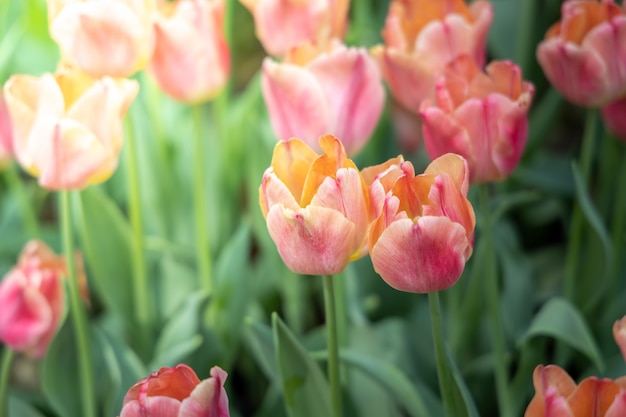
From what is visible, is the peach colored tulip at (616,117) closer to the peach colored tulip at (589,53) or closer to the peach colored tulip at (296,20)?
the peach colored tulip at (589,53)

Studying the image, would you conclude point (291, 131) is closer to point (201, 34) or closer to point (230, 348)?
point (201, 34)

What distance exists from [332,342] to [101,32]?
28 cm

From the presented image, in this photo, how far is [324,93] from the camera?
65 cm

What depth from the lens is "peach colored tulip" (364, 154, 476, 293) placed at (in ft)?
1.58

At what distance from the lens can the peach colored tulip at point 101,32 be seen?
2.15 feet

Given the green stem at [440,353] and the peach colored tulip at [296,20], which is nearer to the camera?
the green stem at [440,353]

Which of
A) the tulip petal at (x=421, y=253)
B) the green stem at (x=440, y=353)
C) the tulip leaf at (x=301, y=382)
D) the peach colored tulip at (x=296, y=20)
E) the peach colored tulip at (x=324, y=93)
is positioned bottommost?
the tulip leaf at (x=301, y=382)

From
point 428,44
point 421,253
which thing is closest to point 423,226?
point 421,253

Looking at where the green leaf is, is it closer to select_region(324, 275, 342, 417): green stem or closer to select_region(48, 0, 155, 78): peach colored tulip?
select_region(324, 275, 342, 417): green stem

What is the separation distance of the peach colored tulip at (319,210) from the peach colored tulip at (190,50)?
0.25 metres

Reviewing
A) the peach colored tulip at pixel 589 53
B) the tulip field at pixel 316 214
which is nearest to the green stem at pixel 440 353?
the tulip field at pixel 316 214

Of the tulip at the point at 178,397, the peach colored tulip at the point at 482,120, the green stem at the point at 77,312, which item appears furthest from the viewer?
the green stem at the point at 77,312

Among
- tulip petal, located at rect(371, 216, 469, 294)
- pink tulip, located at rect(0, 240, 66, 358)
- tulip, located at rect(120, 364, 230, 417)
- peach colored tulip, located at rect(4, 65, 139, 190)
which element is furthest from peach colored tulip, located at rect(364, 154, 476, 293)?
pink tulip, located at rect(0, 240, 66, 358)

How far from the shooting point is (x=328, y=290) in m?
0.55
